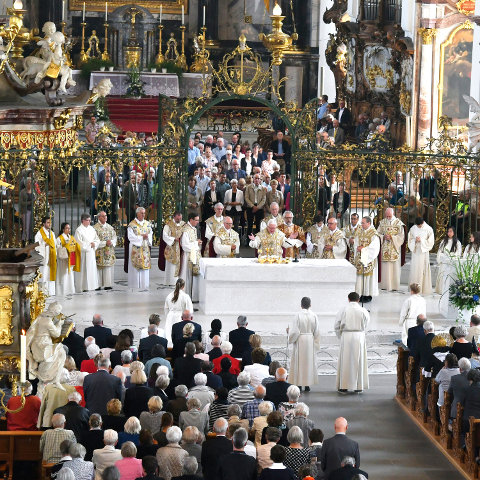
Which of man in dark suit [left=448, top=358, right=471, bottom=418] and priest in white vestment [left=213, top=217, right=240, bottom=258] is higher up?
priest in white vestment [left=213, top=217, right=240, bottom=258]

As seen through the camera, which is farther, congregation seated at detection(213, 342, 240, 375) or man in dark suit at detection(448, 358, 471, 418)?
congregation seated at detection(213, 342, 240, 375)

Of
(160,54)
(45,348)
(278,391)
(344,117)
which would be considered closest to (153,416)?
(278,391)

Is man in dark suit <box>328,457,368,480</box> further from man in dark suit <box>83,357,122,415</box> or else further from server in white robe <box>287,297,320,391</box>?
server in white robe <box>287,297,320,391</box>

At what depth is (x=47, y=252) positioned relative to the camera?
21.2m

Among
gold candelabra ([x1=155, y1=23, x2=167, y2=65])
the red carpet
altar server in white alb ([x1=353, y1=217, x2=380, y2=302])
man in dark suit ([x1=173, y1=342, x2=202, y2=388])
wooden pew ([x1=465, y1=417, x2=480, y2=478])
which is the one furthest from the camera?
gold candelabra ([x1=155, y1=23, x2=167, y2=65])

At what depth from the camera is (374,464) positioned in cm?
1419

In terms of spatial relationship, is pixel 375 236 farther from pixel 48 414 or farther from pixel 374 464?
pixel 48 414

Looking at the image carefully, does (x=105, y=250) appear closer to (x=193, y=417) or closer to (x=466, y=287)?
(x=466, y=287)

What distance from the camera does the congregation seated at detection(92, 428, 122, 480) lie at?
38.6 feet

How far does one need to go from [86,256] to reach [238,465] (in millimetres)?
10752

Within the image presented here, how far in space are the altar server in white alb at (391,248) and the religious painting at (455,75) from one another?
30.3 ft

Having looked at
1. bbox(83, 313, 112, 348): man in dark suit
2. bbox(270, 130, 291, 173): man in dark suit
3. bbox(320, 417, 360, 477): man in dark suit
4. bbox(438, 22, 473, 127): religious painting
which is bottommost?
bbox(320, 417, 360, 477): man in dark suit

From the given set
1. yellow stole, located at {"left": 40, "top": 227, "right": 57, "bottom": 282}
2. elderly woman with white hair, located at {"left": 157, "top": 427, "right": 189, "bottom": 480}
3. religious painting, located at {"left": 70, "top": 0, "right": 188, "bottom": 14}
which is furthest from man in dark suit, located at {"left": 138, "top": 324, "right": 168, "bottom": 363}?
religious painting, located at {"left": 70, "top": 0, "right": 188, "bottom": 14}

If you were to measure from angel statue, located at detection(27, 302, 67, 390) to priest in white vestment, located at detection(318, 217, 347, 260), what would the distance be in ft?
26.4
